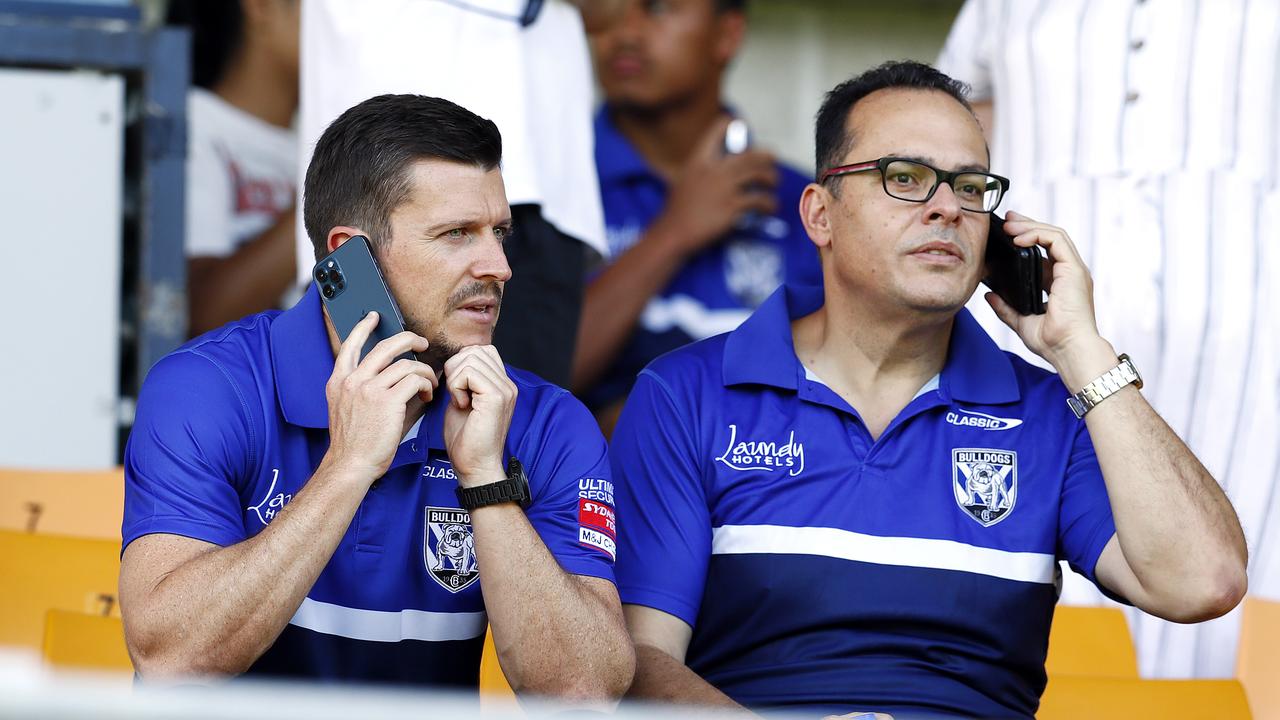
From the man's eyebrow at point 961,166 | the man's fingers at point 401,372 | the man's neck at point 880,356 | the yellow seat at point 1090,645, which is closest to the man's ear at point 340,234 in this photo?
the man's fingers at point 401,372

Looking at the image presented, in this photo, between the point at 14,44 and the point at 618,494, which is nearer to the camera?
the point at 618,494

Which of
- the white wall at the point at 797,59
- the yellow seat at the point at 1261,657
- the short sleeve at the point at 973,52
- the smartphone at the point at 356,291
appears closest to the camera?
the smartphone at the point at 356,291

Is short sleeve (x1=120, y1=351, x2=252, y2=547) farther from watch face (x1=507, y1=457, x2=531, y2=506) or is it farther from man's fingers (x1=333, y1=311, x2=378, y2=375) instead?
watch face (x1=507, y1=457, x2=531, y2=506)

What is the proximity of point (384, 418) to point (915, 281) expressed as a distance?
97 cm

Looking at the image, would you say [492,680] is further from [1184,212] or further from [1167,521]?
[1184,212]

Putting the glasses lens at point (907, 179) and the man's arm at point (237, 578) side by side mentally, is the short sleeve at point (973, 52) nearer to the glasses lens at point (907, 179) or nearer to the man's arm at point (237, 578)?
the glasses lens at point (907, 179)

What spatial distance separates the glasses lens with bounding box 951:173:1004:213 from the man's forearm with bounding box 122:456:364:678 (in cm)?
125

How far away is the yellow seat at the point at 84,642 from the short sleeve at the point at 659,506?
2.70ft

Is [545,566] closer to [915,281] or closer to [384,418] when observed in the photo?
[384,418]

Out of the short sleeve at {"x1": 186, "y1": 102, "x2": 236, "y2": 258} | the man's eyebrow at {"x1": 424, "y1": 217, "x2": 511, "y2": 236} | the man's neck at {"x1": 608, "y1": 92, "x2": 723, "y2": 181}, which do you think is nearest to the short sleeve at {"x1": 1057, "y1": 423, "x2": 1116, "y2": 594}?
the man's eyebrow at {"x1": 424, "y1": 217, "x2": 511, "y2": 236}

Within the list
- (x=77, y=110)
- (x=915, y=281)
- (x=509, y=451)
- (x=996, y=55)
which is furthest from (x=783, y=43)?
(x=509, y=451)

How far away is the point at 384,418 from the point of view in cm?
221

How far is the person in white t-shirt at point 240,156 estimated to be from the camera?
4.81 m

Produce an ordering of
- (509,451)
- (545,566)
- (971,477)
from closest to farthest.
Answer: (545,566) < (509,451) < (971,477)
